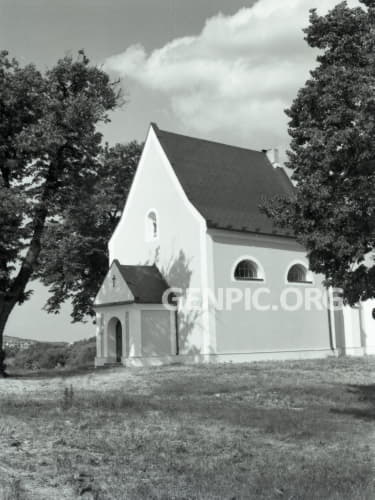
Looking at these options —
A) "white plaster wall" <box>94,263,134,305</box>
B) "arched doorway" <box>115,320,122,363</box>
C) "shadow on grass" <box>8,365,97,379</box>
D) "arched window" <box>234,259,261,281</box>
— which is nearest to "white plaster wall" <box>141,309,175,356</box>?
"white plaster wall" <box>94,263,134,305</box>

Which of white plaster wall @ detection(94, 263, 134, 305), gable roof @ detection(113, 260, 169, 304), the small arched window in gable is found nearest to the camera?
gable roof @ detection(113, 260, 169, 304)

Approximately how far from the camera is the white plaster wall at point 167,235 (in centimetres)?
2661

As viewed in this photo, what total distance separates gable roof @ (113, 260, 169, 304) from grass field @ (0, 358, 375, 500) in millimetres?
9064

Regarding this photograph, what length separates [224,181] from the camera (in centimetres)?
2966

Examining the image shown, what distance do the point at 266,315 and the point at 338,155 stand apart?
17674mm

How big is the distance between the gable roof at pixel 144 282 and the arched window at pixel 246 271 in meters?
3.26

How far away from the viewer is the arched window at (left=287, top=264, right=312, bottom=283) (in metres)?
30.0

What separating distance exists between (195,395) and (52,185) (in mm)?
10999

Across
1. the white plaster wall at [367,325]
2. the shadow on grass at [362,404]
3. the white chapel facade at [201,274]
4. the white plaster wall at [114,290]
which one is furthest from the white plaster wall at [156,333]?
the white plaster wall at [367,325]

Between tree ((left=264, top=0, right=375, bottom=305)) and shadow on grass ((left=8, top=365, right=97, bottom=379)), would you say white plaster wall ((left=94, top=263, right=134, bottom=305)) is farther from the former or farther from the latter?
tree ((left=264, top=0, right=375, bottom=305))

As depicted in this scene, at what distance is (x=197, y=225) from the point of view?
26.8 meters

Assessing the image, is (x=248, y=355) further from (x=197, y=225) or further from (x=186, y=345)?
(x=197, y=225)

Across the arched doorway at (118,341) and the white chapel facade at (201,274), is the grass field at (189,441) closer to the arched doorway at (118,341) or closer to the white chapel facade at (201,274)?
the white chapel facade at (201,274)

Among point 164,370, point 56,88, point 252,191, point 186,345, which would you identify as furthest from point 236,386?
point 252,191
